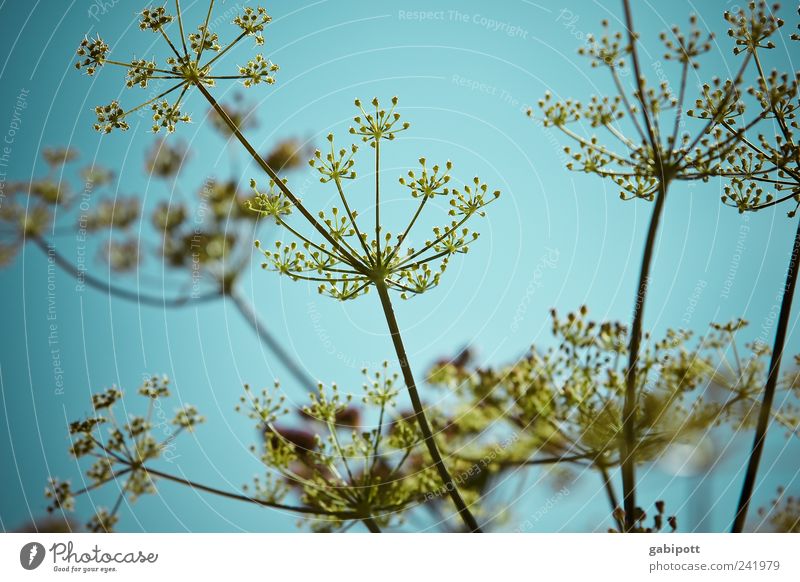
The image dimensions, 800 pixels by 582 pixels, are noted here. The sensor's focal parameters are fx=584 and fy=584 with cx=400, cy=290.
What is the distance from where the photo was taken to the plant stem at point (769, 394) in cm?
303

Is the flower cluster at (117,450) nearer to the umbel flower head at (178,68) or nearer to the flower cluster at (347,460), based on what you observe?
the flower cluster at (347,460)

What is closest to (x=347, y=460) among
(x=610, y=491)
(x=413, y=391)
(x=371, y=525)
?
(x=371, y=525)

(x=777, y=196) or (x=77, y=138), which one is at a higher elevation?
(x=77, y=138)

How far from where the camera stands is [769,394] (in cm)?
342

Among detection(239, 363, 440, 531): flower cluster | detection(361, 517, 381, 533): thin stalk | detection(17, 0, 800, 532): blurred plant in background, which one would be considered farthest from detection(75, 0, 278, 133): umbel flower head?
detection(361, 517, 381, 533): thin stalk

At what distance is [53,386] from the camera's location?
4.25 meters

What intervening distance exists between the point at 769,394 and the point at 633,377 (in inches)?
35.9

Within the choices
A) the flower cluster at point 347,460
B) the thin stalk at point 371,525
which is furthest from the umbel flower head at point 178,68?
the thin stalk at point 371,525

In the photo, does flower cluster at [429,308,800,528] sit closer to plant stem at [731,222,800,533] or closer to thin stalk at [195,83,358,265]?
plant stem at [731,222,800,533]

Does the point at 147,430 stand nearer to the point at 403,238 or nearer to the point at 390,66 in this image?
the point at 403,238
